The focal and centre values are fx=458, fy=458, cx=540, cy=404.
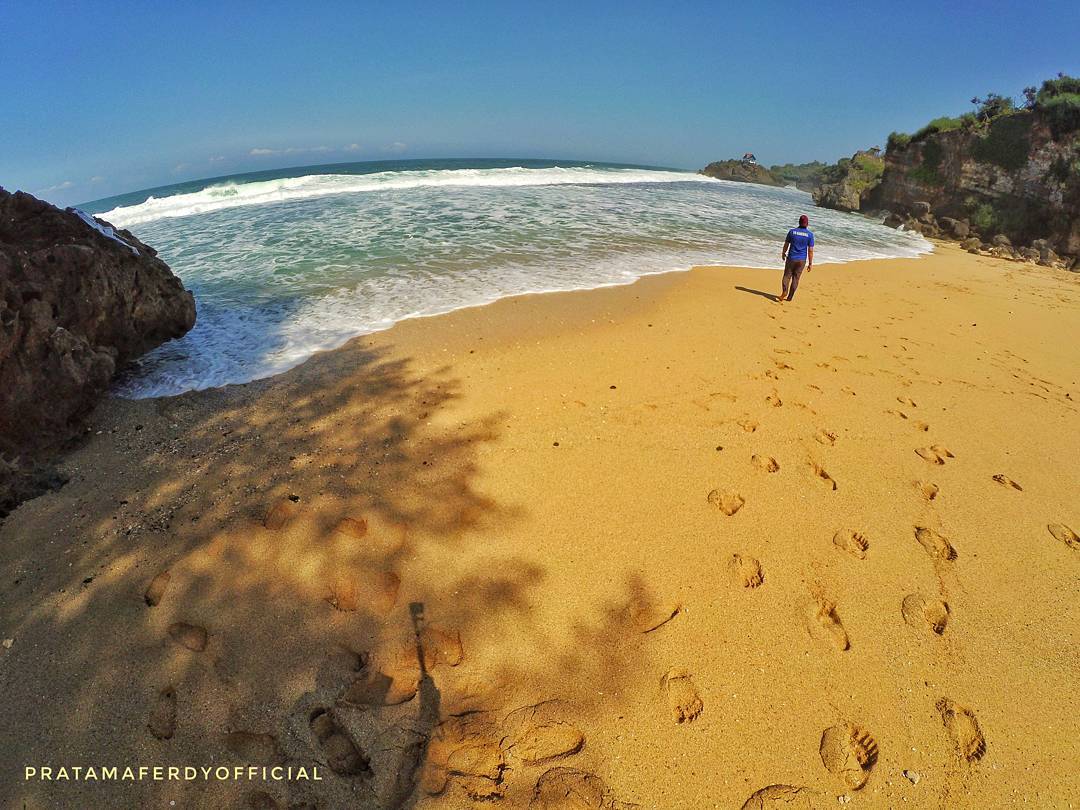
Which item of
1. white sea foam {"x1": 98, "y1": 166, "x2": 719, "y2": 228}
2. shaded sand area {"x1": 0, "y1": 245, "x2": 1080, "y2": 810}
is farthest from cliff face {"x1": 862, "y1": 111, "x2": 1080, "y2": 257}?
shaded sand area {"x1": 0, "y1": 245, "x2": 1080, "y2": 810}

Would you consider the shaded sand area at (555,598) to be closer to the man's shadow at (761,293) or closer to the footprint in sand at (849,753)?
the footprint in sand at (849,753)

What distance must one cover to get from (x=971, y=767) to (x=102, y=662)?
13.1 feet

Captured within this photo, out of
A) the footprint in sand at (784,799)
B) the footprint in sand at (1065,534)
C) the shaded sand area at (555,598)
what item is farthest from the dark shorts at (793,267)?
the footprint in sand at (784,799)

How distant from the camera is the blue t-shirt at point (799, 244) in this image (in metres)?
7.29

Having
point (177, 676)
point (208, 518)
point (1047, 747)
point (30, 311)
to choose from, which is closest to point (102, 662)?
point (177, 676)

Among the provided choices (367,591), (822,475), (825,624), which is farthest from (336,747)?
(822,475)

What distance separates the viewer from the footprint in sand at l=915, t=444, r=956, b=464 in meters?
3.78

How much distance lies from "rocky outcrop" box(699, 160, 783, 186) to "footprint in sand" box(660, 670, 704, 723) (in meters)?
69.2

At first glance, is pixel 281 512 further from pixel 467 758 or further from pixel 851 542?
pixel 851 542

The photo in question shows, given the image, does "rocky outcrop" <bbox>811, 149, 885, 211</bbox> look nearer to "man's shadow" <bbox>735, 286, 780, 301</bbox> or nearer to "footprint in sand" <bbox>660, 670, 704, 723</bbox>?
"man's shadow" <bbox>735, 286, 780, 301</bbox>

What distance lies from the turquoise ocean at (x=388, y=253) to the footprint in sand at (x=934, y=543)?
561cm

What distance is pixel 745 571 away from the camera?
9.00 feet

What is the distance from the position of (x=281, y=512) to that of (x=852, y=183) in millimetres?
40530

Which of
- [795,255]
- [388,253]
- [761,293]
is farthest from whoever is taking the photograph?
[388,253]
